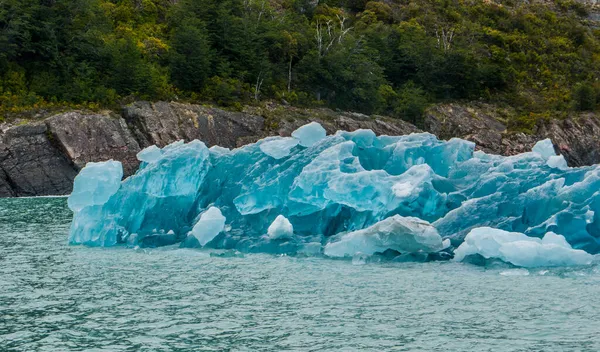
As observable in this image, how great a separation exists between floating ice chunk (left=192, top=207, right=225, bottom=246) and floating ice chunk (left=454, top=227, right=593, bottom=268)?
7.73 meters

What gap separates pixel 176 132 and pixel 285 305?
4268cm

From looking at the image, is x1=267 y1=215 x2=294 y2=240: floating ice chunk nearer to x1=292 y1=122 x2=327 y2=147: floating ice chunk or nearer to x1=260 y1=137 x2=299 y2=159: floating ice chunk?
x1=260 y1=137 x2=299 y2=159: floating ice chunk

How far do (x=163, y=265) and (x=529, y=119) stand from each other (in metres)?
59.5

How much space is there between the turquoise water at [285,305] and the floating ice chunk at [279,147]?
470cm

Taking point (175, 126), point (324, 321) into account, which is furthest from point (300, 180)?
point (175, 126)

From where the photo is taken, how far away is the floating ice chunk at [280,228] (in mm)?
24016

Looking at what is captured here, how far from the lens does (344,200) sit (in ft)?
78.6

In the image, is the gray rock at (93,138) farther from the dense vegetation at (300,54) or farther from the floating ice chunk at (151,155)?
the floating ice chunk at (151,155)

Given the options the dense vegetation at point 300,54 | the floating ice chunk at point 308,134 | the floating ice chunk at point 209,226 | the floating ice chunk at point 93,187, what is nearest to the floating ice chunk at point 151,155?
the floating ice chunk at point 93,187

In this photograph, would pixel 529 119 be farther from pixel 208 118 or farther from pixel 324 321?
pixel 324 321

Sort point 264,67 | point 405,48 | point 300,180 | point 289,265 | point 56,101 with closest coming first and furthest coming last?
point 289,265
point 300,180
point 56,101
point 264,67
point 405,48

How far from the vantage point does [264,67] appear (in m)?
72.5

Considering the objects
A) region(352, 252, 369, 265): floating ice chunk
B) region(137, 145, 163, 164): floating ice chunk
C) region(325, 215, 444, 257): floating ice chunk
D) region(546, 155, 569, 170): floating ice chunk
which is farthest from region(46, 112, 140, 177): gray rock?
region(546, 155, 569, 170): floating ice chunk

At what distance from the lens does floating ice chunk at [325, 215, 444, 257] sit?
21562 mm
